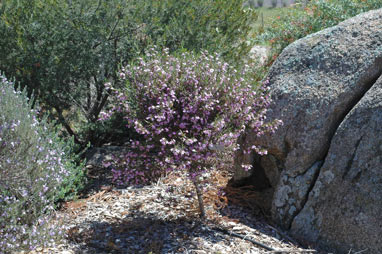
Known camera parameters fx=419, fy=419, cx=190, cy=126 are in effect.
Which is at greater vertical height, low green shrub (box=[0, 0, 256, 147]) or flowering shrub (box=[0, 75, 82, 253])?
low green shrub (box=[0, 0, 256, 147])

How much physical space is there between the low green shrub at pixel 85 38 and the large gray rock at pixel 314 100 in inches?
62.6

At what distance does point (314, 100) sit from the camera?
3.51m

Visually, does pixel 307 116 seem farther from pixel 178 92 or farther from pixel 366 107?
pixel 178 92

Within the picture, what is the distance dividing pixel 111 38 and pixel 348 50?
2.71 metres

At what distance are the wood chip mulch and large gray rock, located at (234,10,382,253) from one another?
29 cm

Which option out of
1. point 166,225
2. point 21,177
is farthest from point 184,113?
point 21,177

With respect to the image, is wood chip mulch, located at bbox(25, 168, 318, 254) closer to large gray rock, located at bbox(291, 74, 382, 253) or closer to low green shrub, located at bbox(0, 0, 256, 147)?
large gray rock, located at bbox(291, 74, 382, 253)

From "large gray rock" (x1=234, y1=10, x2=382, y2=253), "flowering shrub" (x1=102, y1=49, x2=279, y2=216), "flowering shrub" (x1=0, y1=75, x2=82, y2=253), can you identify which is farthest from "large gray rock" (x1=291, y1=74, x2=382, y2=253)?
"flowering shrub" (x1=0, y1=75, x2=82, y2=253)

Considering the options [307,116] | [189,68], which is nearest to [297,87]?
[307,116]

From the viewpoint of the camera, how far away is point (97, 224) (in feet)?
12.1

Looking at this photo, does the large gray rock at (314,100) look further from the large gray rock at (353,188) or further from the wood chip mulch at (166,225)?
the wood chip mulch at (166,225)

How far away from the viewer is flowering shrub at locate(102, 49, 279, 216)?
10.2ft

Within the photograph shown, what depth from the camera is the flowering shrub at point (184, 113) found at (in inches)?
123

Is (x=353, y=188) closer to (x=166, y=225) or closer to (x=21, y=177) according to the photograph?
(x=166, y=225)
